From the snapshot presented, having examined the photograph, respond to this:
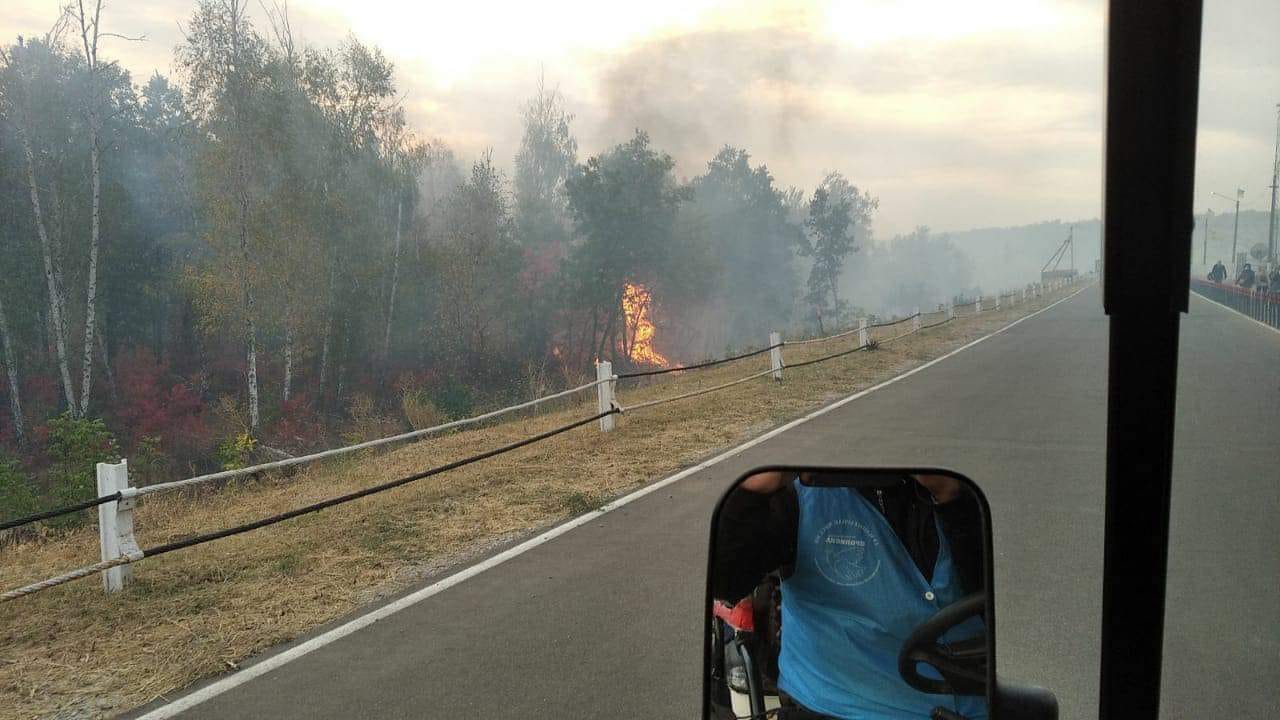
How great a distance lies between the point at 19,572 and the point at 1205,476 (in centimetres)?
700

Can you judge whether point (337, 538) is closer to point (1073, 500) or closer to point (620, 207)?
point (1073, 500)

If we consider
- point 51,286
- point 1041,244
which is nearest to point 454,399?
point 51,286

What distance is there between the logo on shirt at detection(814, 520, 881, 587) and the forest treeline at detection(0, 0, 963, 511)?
37.1ft

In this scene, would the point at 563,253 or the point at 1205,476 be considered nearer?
the point at 1205,476

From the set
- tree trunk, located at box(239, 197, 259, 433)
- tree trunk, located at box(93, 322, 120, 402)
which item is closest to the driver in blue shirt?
tree trunk, located at box(93, 322, 120, 402)

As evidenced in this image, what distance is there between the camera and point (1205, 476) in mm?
4965

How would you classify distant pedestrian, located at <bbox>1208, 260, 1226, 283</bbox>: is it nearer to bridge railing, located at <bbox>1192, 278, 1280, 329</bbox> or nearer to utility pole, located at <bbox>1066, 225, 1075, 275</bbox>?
bridge railing, located at <bbox>1192, 278, 1280, 329</bbox>

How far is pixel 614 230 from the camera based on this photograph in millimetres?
29203

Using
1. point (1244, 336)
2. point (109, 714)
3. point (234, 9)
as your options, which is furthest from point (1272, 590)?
point (234, 9)

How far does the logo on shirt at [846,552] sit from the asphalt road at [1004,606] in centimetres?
64

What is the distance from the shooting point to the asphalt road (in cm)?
312

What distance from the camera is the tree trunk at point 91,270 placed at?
18.1 m

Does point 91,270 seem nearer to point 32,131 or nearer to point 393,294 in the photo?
point 32,131

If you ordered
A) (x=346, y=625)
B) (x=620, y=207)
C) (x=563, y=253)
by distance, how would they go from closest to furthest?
(x=346, y=625) → (x=620, y=207) → (x=563, y=253)
